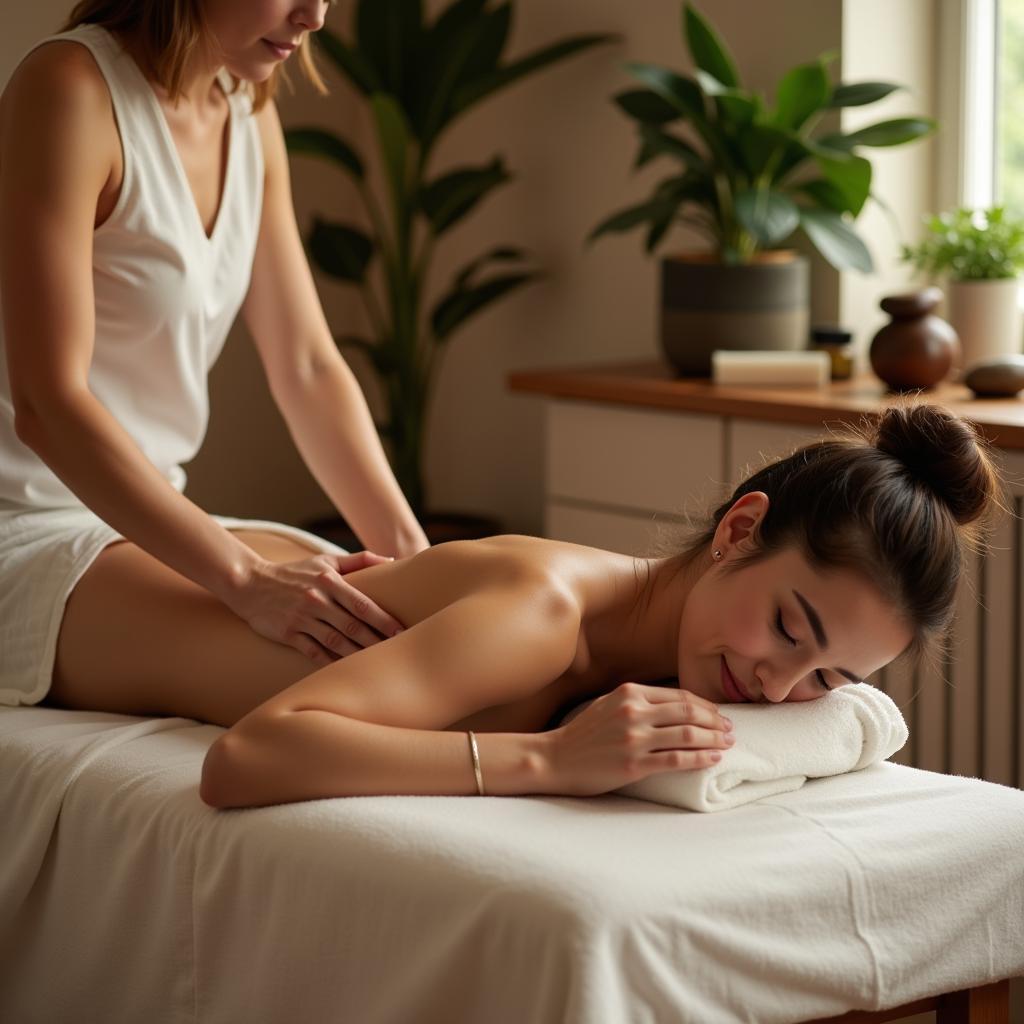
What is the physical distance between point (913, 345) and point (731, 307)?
39 cm

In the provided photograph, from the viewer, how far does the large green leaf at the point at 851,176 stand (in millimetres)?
2957

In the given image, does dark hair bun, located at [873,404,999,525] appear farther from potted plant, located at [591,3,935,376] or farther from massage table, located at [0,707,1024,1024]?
potted plant, located at [591,3,935,376]

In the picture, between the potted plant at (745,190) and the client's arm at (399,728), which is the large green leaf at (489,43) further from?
the client's arm at (399,728)

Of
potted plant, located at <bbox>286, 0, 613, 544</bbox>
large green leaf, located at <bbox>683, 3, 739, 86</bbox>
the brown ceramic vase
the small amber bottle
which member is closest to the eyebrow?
the brown ceramic vase

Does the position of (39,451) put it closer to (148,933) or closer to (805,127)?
(148,933)

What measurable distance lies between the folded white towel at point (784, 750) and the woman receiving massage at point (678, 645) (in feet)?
0.06

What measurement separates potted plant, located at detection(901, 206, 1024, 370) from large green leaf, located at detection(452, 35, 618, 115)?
35.6 inches

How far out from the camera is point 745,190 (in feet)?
9.92

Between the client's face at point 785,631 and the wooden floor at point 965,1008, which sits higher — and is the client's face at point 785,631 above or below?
above

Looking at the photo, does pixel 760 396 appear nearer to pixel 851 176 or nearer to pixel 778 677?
pixel 851 176

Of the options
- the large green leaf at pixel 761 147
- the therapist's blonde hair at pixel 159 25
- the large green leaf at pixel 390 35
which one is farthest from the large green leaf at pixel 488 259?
the therapist's blonde hair at pixel 159 25

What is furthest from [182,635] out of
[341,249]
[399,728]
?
[341,249]

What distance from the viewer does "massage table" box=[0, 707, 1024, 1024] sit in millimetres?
1260

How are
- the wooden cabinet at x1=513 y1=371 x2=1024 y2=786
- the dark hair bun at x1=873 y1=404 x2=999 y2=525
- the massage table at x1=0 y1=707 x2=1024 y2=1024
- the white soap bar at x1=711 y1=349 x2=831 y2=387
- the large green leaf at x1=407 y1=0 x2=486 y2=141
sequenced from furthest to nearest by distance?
the large green leaf at x1=407 y1=0 x2=486 y2=141, the white soap bar at x1=711 y1=349 x2=831 y2=387, the wooden cabinet at x1=513 y1=371 x2=1024 y2=786, the dark hair bun at x1=873 y1=404 x2=999 y2=525, the massage table at x1=0 y1=707 x2=1024 y2=1024
